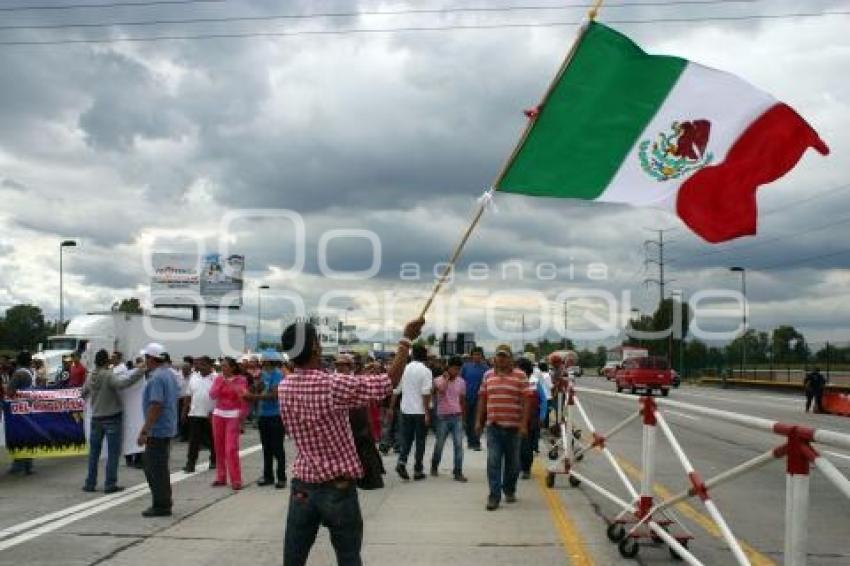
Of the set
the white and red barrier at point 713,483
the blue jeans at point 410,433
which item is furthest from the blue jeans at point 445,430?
the white and red barrier at point 713,483

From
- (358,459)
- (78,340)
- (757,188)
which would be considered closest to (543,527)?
(757,188)

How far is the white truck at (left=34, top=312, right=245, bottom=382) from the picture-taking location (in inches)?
1427

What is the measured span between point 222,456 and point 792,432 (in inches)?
359

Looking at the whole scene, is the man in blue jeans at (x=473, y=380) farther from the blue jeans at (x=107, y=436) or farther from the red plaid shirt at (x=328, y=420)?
the red plaid shirt at (x=328, y=420)

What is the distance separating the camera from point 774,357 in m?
68.2


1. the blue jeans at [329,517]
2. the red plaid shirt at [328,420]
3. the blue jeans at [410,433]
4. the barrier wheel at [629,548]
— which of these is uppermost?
the red plaid shirt at [328,420]

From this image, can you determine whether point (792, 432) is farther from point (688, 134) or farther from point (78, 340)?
point (78, 340)

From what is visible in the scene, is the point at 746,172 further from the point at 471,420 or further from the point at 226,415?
the point at 471,420

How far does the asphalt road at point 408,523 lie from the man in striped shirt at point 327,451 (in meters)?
2.83

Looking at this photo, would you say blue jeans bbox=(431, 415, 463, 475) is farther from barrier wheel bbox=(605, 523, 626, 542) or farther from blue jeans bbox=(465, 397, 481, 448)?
barrier wheel bbox=(605, 523, 626, 542)

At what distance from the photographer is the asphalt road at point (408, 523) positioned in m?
7.93

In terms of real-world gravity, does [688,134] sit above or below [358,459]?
above

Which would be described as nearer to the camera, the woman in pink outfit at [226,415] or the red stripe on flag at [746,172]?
the red stripe on flag at [746,172]

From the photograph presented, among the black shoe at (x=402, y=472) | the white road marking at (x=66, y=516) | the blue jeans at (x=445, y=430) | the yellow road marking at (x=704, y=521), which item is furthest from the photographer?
the blue jeans at (x=445, y=430)
